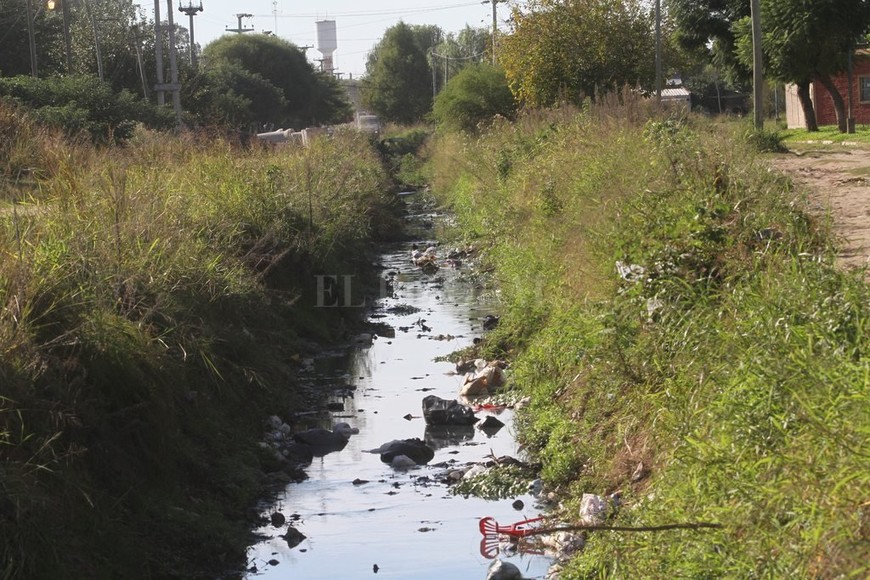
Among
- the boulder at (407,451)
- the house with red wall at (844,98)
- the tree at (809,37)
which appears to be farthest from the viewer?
the house with red wall at (844,98)

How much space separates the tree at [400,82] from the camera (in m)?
81.4

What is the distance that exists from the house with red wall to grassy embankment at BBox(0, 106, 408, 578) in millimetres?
34836

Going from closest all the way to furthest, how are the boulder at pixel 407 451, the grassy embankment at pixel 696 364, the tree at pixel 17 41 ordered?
the grassy embankment at pixel 696 364, the boulder at pixel 407 451, the tree at pixel 17 41

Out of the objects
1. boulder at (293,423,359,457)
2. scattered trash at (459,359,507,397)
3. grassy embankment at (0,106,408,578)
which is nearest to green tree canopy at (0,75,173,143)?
grassy embankment at (0,106,408,578)

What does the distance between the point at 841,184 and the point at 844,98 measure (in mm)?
31250

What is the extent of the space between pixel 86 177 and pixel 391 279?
29.9 feet

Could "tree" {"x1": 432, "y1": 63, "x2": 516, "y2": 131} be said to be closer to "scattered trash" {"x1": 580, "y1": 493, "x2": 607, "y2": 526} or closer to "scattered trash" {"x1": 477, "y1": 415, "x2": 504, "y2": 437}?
"scattered trash" {"x1": 477, "y1": 415, "x2": 504, "y2": 437}

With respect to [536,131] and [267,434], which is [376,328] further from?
[536,131]

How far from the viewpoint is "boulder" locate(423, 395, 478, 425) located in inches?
396

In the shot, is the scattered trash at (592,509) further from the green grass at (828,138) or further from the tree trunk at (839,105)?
the tree trunk at (839,105)

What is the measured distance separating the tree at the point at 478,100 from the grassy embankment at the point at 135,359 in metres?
26.0

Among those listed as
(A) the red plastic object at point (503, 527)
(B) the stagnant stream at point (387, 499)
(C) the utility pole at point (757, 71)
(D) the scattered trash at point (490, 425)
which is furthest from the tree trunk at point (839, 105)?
(A) the red plastic object at point (503, 527)

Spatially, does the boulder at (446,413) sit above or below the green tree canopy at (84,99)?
below

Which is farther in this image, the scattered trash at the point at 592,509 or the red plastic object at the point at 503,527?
the red plastic object at the point at 503,527
